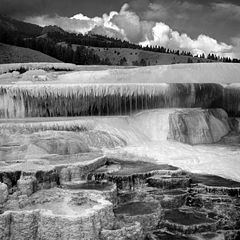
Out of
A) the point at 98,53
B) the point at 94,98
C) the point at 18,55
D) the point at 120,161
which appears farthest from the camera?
the point at 98,53

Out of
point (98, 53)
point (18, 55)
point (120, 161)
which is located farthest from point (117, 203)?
point (98, 53)

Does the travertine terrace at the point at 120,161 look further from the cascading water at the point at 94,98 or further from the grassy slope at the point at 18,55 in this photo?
the grassy slope at the point at 18,55

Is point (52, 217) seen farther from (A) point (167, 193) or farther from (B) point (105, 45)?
(B) point (105, 45)

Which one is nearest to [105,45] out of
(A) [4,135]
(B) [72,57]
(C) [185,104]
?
(B) [72,57]

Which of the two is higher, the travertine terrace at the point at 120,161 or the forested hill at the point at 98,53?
the forested hill at the point at 98,53

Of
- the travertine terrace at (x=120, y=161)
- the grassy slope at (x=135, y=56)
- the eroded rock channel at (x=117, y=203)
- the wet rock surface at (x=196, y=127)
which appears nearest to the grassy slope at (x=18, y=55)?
the grassy slope at (x=135, y=56)

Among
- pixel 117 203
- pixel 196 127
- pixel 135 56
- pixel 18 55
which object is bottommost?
pixel 117 203

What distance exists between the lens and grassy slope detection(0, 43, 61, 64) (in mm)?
47406

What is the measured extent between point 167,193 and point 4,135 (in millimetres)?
4916

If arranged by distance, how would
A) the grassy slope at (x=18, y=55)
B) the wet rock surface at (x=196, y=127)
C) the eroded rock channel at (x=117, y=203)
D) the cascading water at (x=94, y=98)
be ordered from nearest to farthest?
the eroded rock channel at (x=117, y=203)
the cascading water at (x=94, y=98)
the wet rock surface at (x=196, y=127)
the grassy slope at (x=18, y=55)

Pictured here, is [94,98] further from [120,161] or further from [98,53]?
[98,53]

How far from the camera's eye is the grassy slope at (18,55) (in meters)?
47.4

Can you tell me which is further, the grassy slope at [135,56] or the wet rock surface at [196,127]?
the grassy slope at [135,56]

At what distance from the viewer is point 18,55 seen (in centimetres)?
4866
